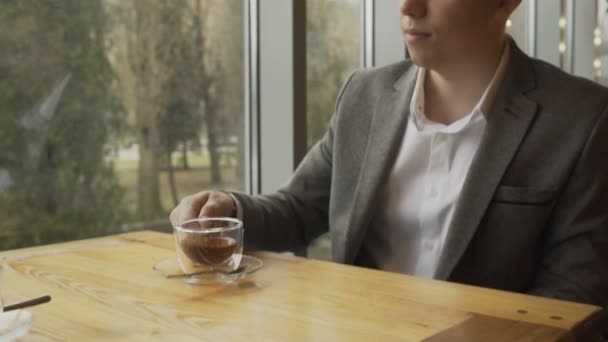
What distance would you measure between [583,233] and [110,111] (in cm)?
116

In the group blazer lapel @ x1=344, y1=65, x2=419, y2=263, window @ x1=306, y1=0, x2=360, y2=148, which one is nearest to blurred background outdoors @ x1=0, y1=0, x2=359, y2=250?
window @ x1=306, y1=0, x2=360, y2=148

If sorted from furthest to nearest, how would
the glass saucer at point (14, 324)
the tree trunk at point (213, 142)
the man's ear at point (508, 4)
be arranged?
the tree trunk at point (213, 142) < the man's ear at point (508, 4) < the glass saucer at point (14, 324)

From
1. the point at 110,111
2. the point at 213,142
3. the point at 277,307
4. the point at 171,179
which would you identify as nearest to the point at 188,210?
the point at 277,307

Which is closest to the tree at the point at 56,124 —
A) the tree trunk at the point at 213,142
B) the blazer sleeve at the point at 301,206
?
the tree trunk at the point at 213,142

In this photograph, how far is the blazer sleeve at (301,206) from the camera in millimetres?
1592

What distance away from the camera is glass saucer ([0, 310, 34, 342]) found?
84 centimetres

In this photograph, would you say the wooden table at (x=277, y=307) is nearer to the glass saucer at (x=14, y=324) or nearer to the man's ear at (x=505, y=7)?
the glass saucer at (x=14, y=324)

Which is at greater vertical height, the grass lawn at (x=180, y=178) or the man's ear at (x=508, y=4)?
the man's ear at (x=508, y=4)

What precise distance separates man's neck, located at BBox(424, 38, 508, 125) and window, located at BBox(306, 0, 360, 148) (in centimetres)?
86

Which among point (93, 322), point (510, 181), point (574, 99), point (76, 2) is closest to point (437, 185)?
point (510, 181)

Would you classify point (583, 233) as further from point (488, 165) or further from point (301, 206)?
point (301, 206)

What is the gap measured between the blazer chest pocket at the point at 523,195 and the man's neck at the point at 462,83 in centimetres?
22

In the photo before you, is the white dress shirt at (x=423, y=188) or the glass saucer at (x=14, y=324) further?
the white dress shirt at (x=423, y=188)

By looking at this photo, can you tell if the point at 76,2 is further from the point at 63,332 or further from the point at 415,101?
the point at 63,332
